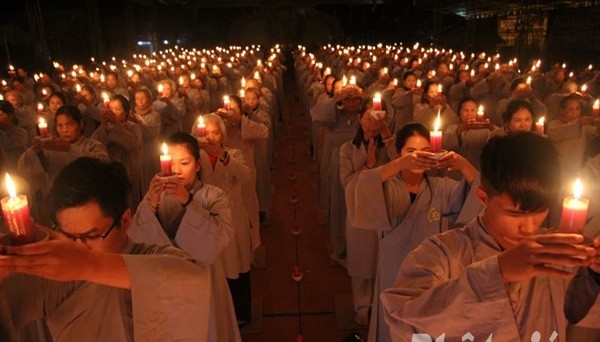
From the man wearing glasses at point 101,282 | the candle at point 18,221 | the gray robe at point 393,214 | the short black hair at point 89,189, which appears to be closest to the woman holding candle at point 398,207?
the gray robe at point 393,214

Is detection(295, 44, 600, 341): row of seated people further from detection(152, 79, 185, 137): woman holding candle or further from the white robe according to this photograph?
detection(152, 79, 185, 137): woman holding candle

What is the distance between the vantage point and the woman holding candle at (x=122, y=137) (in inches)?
245

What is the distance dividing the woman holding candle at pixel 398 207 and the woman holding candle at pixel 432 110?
3770mm

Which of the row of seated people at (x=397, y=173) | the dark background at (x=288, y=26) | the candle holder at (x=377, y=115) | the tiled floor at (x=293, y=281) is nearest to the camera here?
the row of seated people at (x=397, y=173)

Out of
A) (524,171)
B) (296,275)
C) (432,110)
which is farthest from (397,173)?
(432,110)

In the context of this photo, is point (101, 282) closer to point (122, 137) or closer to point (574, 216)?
point (574, 216)

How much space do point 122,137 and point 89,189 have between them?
170 inches

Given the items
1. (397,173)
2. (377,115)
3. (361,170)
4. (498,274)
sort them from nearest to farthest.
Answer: (498,274), (397,173), (377,115), (361,170)

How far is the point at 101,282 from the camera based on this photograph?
1.71 metres

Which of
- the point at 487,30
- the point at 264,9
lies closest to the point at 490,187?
the point at 487,30

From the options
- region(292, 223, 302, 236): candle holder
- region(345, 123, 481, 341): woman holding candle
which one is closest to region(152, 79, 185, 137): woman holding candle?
region(292, 223, 302, 236): candle holder

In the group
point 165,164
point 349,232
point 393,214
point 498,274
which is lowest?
point 349,232

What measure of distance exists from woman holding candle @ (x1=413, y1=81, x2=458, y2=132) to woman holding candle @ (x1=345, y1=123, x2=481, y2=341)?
3770 millimetres

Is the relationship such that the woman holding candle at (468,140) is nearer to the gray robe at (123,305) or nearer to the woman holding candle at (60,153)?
the woman holding candle at (60,153)
